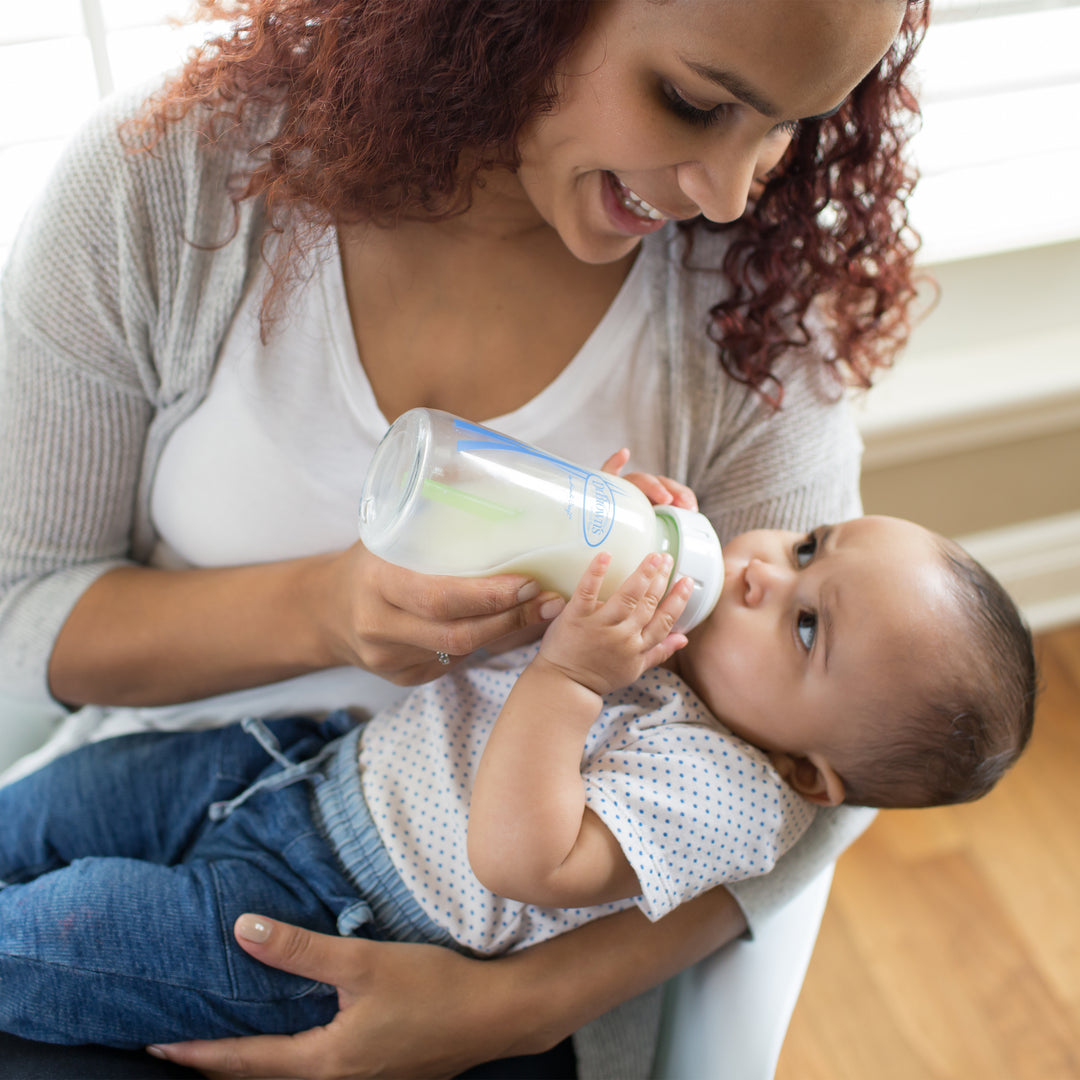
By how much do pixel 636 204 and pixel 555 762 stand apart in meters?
0.46

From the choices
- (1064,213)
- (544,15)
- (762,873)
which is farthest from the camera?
(1064,213)

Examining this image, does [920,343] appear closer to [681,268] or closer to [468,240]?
[681,268]

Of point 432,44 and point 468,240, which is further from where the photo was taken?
point 468,240

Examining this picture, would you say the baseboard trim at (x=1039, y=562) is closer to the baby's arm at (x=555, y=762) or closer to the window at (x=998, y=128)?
the window at (x=998, y=128)

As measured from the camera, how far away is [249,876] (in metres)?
0.97

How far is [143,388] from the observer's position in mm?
1031

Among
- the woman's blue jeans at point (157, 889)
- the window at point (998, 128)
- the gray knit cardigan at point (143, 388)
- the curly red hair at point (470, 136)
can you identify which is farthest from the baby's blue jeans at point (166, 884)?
the window at point (998, 128)

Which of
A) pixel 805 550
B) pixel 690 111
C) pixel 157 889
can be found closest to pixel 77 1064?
pixel 157 889

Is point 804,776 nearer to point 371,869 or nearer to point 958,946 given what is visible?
point 371,869

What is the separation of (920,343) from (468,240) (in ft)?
3.25

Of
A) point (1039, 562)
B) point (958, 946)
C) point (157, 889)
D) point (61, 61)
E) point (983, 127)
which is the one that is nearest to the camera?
point (157, 889)

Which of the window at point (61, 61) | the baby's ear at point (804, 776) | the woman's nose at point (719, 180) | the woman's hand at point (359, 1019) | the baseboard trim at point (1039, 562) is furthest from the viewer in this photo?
the baseboard trim at point (1039, 562)

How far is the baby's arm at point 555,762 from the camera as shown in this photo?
85 centimetres

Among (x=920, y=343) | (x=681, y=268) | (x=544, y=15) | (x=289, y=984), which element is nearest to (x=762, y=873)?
(x=289, y=984)
